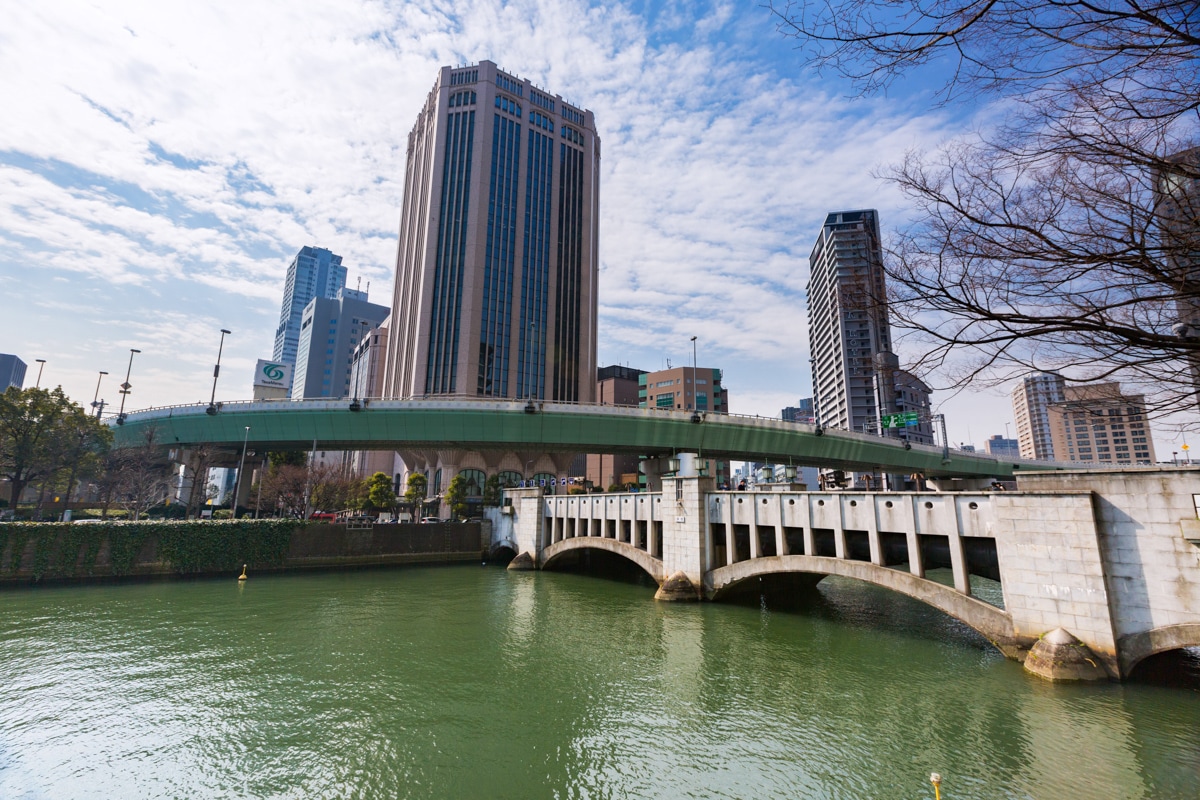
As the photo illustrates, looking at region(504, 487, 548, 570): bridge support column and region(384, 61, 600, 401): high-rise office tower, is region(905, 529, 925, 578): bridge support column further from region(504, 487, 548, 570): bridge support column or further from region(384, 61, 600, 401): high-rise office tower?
region(384, 61, 600, 401): high-rise office tower

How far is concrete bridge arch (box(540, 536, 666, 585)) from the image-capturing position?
3453 cm

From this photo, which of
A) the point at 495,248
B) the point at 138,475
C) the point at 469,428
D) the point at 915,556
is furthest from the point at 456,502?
the point at 915,556

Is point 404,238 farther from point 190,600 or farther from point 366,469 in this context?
point 190,600

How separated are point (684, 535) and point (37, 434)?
6178 cm

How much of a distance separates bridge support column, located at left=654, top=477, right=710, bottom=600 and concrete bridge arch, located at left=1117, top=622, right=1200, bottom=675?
16636 mm

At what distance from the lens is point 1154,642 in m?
15.6

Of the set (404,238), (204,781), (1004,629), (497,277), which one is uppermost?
(404,238)

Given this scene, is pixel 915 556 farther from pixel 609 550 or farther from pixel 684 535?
pixel 609 550

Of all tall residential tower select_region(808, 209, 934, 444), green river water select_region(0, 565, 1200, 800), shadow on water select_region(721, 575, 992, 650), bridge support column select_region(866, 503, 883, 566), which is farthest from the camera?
tall residential tower select_region(808, 209, 934, 444)

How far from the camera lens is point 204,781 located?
11891 millimetres

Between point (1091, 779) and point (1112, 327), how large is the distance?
40.5ft

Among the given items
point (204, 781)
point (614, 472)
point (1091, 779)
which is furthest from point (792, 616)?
point (614, 472)

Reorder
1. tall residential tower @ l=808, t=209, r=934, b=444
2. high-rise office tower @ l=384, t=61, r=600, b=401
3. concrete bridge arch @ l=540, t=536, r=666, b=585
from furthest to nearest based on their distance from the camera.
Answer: tall residential tower @ l=808, t=209, r=934, b=444, high-rise office tower @ l=384, t=61, r=600, b=401, concrete bridge arch @ l=540, t=536, r=666, b=585

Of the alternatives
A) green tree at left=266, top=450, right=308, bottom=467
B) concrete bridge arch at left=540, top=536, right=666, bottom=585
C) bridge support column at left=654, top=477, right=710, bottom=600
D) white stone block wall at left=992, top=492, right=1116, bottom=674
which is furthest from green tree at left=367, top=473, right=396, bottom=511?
white stone block wall at left=992, top=492, right=1116, bottom=674
